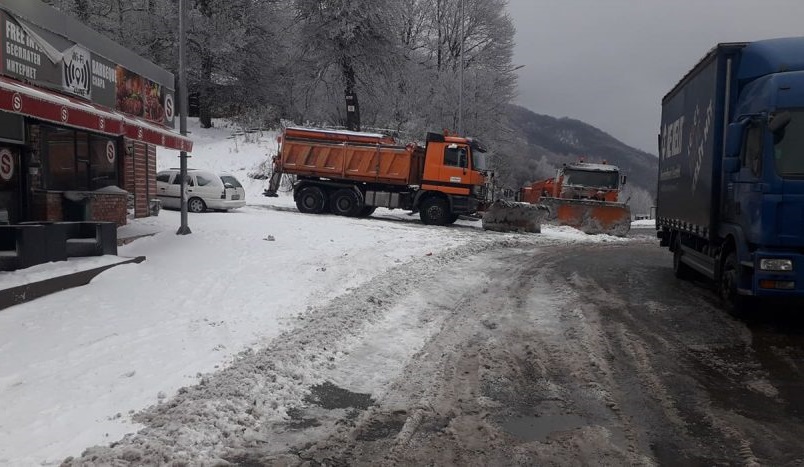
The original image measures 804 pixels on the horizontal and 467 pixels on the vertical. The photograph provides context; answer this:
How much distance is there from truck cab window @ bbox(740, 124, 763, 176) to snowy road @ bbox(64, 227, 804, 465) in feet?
6.78

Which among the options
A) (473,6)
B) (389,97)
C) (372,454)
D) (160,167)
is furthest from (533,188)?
(372,454)

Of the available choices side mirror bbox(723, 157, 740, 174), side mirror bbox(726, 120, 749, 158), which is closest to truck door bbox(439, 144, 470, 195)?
side mirror bbox(723, 157, 740, 174)

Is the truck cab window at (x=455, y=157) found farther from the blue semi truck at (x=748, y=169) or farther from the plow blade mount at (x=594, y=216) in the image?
the blue semi truck at (x=748, y=169)

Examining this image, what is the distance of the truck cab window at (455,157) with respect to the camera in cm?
2188

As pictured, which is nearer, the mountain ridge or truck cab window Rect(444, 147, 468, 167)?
truck cab window Rect(444, 147, 468, 167)

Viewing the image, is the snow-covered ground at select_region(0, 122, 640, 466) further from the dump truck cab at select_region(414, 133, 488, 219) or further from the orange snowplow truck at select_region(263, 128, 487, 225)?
the orange snowplow truck at select_region(263, 128, 487, 225)

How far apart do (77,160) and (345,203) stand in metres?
11.6

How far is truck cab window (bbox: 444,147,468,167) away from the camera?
21.9 m

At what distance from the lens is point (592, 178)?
2508cm

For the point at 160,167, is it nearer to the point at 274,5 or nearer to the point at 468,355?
the point at 274,5

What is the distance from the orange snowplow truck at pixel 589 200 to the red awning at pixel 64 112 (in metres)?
17.1

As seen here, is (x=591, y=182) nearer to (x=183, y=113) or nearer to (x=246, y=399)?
(x=183, y=113)

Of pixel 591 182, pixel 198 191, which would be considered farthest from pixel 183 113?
pixel 591 182

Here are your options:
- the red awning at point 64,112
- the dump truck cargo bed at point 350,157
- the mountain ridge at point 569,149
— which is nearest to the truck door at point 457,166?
Answer: the dump truck cargo bed at point 350,157
